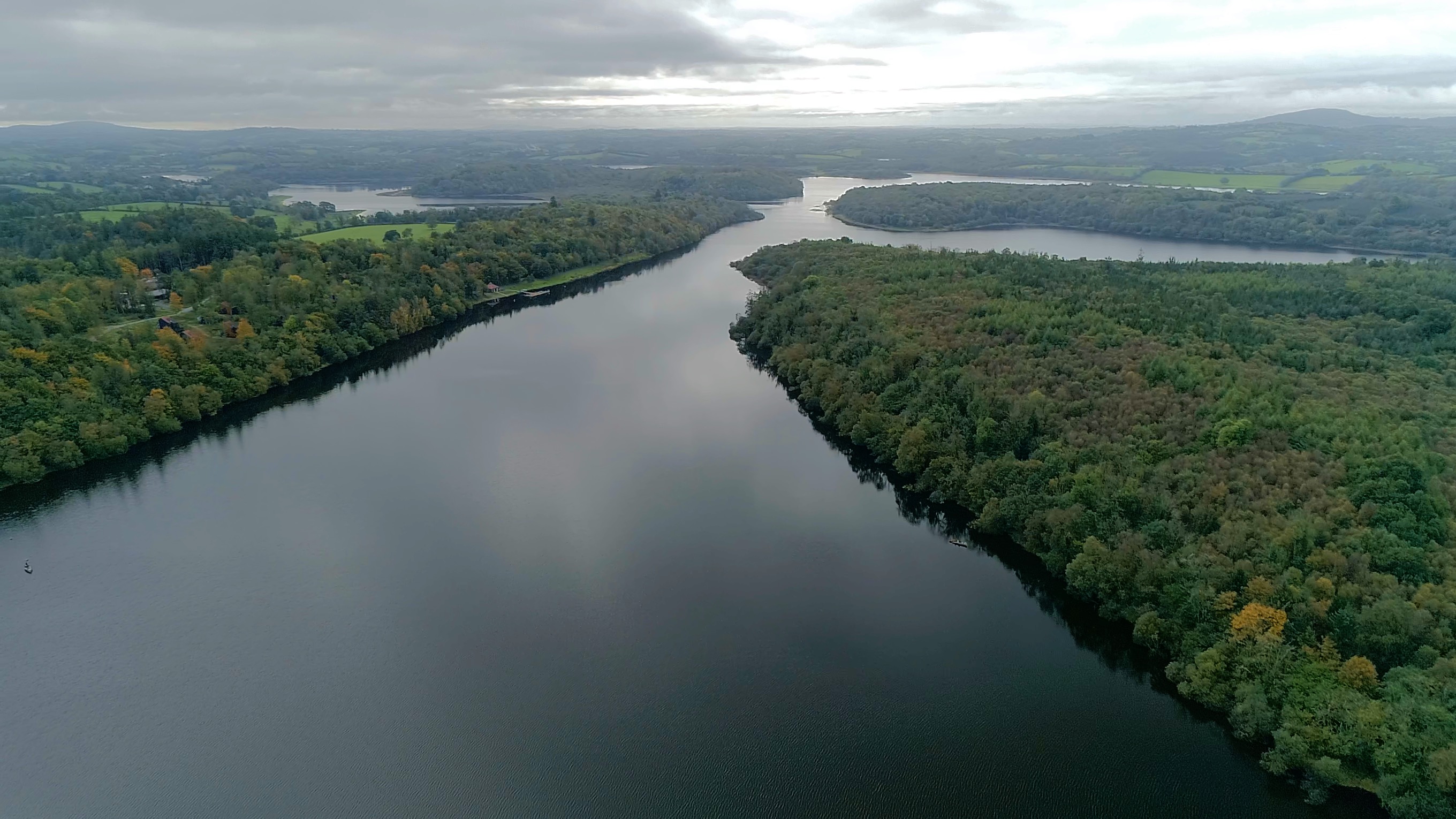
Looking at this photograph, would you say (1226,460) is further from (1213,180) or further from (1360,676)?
(1213,180)

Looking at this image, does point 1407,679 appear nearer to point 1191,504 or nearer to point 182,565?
point 1191,504

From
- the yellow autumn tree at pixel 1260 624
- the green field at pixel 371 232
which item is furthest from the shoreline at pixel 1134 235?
the yellow autumn tree at pixel 1260 624

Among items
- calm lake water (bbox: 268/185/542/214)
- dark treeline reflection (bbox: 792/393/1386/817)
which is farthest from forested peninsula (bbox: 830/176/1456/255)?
dark treeline reflection (bbox: 792/393/1386/817)

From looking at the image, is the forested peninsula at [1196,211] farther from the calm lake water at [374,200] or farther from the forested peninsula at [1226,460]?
the calm lake water at [374,200]

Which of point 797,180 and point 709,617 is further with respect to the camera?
point 797,180

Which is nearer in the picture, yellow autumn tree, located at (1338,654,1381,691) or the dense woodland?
yellow autumn tree, located at (1338,654,1381,691)

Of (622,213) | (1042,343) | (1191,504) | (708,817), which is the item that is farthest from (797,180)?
(708,817)

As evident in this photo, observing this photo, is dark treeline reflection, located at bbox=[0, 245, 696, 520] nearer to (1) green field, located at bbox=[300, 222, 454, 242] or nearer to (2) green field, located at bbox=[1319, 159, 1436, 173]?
(1) green field, located at bbox=[300, 222, 454, 242]
